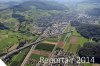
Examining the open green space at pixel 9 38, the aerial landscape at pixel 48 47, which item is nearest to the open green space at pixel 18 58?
the aerial landscape at pixel 48 47

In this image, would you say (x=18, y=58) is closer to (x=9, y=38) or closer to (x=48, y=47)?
(x=48, y=47)

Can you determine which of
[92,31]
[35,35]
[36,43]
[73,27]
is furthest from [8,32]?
[92,31]

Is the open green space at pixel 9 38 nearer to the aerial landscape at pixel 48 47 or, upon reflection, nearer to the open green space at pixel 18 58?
the aerial landscape at pixel 48 47

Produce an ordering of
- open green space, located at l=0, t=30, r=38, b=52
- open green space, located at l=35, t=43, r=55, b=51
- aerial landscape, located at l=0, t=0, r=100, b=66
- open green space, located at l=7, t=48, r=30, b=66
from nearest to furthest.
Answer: open green space, located at l=7, t=48, r=30, b=66
aerial landscape, located at l=0, t=0, r=100, b=66
open green space, located at l=35, t=43, r=55, b=51
open green space, located at l=0, t=30, r=38, b=52

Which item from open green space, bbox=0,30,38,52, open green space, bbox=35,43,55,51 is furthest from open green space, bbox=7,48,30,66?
open green space, bbox=0,30,38,52

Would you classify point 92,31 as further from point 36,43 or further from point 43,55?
point 43,55

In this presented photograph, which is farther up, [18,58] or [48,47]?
[18,58]

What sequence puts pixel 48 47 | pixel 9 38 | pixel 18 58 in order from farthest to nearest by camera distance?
pixel 9 38
pixel 48 47
pixel 18 58

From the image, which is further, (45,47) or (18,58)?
(45,47)

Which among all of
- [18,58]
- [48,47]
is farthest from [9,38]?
[18,58]

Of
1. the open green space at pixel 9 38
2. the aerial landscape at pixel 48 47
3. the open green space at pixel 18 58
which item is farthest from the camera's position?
the open green space at pixel 9 38

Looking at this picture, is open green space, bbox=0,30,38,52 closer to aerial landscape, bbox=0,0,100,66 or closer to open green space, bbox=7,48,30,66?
aerial landscape, bbox=0,0,100,66
